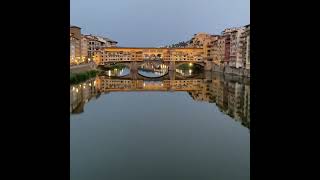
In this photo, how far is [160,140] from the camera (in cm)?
568

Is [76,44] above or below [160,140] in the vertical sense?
above

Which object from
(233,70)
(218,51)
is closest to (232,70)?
(233,70)

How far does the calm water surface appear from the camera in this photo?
3.98 metres

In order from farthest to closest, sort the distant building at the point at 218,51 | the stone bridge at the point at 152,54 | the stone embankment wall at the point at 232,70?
the stone bridge at the point at 152,54 < the distant building at the point at 218,51 < the stone embankment wall at the point at 232,70

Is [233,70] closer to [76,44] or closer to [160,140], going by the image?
[76,44]

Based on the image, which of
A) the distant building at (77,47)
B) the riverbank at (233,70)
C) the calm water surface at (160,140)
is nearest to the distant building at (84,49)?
the distant building at (77,47)

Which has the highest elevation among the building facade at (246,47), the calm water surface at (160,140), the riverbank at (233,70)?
the building facade at (246,47)

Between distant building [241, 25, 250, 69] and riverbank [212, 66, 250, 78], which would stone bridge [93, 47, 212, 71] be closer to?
riverbank [212, 66, 250, 78]

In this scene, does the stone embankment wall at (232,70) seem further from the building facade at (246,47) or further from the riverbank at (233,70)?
the building facade at (246,47)

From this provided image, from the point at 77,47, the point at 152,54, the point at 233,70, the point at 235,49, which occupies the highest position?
the point at 77,47

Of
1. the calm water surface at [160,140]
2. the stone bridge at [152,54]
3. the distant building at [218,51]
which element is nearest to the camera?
the calm water surface at [160,140]

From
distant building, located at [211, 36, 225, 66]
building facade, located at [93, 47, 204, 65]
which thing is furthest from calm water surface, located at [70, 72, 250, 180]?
building facade, located at [93, 47, 204, 65]

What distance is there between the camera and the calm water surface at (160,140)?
3.98m
